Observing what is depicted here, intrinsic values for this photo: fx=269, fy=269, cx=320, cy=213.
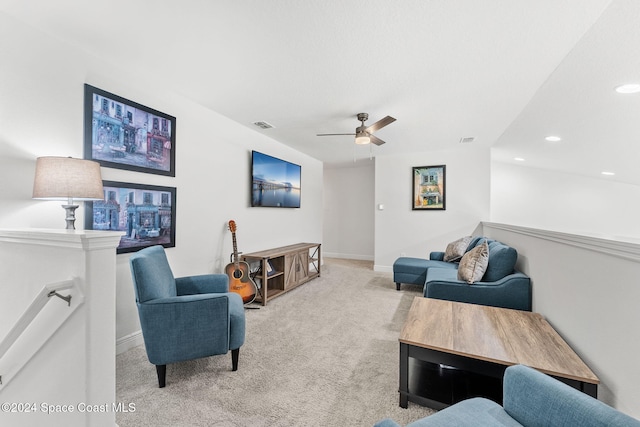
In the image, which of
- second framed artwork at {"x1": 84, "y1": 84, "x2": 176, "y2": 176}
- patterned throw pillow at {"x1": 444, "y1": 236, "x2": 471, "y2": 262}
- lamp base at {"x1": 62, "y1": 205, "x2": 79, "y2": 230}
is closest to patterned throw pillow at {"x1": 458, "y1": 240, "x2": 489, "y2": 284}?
patterned throw pillow at {"x1": 444, "y1": 236, "x2": 471, "y2": 262}

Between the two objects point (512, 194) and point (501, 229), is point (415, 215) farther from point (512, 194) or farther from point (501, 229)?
point (512, 194)

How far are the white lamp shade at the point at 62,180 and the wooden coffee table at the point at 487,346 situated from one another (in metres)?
2.20

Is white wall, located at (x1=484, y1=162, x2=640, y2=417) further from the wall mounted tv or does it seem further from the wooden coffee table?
the wall mounted tv

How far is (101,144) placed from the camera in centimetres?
214

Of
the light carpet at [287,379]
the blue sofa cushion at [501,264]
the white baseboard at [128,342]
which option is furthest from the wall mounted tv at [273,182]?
the blue sofa cushion at [501,264]

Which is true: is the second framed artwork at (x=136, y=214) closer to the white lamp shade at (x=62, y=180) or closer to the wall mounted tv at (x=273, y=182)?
the white lamp shade at (x=62, y=180)

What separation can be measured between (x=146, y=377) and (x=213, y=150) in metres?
2.34

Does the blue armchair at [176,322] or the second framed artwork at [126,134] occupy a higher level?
the second framed artwork at [126,134]

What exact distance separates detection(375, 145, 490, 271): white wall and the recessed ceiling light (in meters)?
2.59

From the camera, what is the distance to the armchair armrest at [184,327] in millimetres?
1797

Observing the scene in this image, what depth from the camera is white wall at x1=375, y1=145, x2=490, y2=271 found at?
4.93 m

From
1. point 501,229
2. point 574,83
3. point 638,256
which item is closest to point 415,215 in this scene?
point 501,229

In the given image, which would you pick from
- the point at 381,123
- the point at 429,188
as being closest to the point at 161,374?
the point at 381,123

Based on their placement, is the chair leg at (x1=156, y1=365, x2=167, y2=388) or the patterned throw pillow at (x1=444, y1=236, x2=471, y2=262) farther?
the patterned throw pillow at (x1=444, y1=236, x2=471, y2=262)
